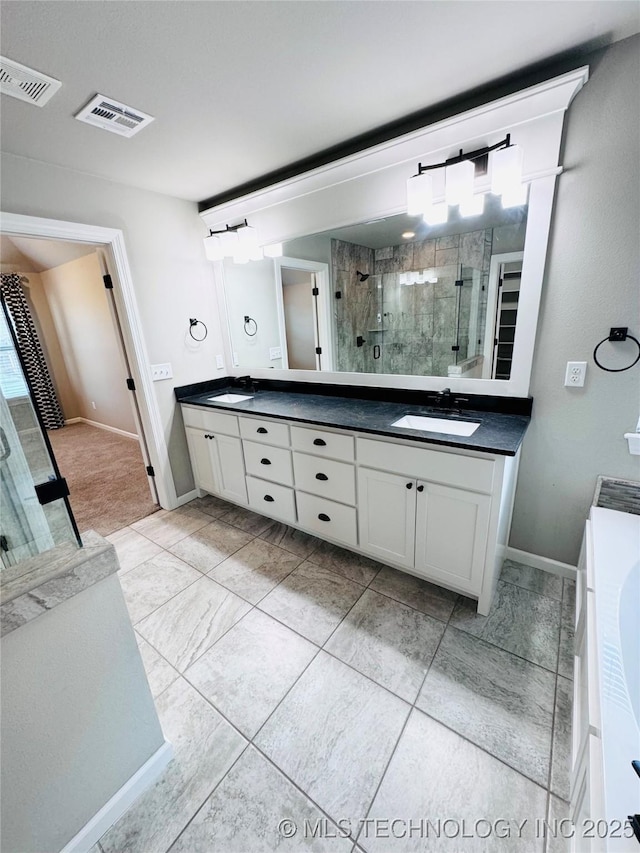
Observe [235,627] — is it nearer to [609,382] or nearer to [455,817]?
[455,817]

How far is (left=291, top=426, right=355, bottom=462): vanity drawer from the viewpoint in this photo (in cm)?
196

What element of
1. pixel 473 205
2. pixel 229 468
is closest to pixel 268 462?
pixel 229 468

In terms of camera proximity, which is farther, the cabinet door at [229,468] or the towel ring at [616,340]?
the cabinet door at [229,468]

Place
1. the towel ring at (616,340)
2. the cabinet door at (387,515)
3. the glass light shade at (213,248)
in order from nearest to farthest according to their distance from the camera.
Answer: the towel ring at (616,340), the cabinet door at (387,515), the glass light shade at (213,248)

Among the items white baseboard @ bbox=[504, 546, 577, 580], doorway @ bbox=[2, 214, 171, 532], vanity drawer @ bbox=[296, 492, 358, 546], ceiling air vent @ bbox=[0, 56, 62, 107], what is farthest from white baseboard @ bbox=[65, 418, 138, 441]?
white baseboard @ bbox=[504, 546, 577, 580]

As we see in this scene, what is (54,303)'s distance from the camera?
5.29 meters

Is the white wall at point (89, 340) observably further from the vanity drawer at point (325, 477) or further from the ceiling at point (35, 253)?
the vanity drawer at point (325, 477)

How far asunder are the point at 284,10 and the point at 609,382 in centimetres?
195

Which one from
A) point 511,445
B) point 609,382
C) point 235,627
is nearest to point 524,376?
point 609,382

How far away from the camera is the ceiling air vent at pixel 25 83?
52.0 inches

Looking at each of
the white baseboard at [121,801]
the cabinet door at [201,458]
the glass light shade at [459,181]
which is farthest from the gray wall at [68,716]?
the glass light shade at [459,181]

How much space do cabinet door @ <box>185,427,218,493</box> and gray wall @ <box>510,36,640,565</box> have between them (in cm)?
223

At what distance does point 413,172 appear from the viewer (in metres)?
1.89

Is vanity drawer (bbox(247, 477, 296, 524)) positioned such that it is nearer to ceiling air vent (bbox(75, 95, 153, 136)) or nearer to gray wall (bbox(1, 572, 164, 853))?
gray wall (bbox(1, 572, 164, 853))
